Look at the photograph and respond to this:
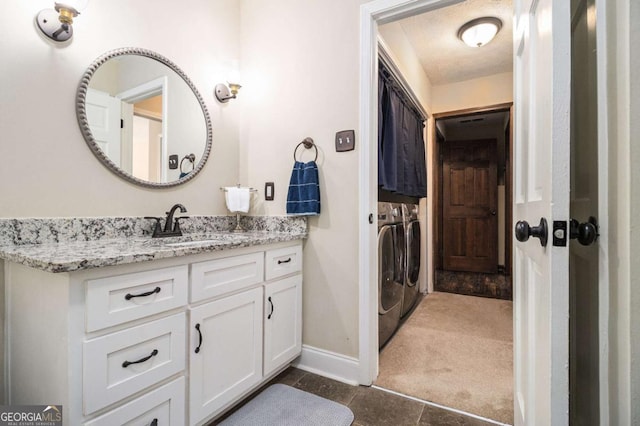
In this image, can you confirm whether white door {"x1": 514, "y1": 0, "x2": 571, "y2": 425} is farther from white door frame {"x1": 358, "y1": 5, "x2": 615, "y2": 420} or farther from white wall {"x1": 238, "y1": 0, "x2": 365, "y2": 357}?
white wall {"x1": 238, "y1": 0, "x2": 365, "y2": 357}

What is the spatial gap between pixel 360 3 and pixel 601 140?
161cm

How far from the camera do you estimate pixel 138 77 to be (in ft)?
5.26

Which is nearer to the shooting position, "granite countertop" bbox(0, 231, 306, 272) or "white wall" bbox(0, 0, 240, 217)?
"granite countertop" bbox(0, 231, 306, 272)

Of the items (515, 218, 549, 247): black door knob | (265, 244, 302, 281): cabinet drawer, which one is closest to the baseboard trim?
(265, 244, 302, 281): cabinet drawer

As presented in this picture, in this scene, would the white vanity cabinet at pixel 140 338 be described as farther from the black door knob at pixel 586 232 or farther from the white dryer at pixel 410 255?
the white dryer at pixel 410 255

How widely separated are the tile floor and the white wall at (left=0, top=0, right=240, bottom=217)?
1.20 metres

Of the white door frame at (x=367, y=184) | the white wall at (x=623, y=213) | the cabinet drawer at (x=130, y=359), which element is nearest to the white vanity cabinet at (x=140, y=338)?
the cabinet drawer at (x=130, y=359)

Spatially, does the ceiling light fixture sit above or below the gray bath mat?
above

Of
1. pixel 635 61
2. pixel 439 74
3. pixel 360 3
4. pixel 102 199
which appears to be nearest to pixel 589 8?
pixel 635 61

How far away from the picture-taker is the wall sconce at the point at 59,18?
1246 mm

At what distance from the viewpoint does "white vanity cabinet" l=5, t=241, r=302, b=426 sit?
0.90m

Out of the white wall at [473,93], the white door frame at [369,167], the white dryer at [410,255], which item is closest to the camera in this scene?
the white door frame at [369,167]

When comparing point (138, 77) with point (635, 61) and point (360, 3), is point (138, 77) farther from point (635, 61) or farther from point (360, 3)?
point (635, 61)

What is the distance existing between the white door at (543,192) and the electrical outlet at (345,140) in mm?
816
